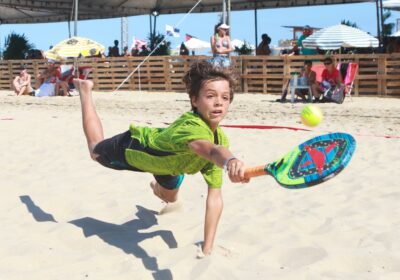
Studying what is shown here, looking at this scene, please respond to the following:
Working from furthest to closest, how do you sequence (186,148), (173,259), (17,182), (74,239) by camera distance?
(17,182)
(74,239)
(173,259)
(186,148)

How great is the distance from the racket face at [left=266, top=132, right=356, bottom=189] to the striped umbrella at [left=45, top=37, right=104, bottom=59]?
1564 cm

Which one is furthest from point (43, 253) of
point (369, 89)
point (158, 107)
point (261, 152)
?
point (369, 89)

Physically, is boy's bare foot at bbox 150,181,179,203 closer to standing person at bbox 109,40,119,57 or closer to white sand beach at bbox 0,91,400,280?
white sand beach at bbox 0,91,400,280

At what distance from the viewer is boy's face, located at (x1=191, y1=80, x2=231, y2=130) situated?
3066 millimetres

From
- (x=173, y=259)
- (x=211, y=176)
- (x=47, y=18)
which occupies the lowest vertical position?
(x=173, y=259)

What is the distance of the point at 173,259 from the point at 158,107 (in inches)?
347

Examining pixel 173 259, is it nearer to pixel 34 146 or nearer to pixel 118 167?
pixel 118 167

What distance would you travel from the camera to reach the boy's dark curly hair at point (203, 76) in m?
3.10

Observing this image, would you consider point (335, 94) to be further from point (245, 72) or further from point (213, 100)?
point (213, 100)

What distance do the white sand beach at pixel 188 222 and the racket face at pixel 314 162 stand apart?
2.38ft

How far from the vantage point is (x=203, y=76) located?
3.11 meters

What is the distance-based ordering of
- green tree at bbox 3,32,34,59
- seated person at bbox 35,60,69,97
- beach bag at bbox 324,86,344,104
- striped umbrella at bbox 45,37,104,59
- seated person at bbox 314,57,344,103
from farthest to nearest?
green tree at bbox 3,32,34,59 < striped umbrella at bbox 45,37,104,59 < seated person at bbox 35,60,69,97 < seated person at bbox 314,57,344,103 < beach bag at bbox 324,86,344,104

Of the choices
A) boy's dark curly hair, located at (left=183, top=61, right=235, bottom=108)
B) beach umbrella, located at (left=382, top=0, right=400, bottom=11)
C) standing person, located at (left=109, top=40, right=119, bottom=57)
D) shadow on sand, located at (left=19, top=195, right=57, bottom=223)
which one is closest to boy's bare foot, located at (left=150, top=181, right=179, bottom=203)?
shadow on sand, located at (left=19, top=195, right=57, bottom=223)

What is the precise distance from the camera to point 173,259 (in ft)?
10.5
